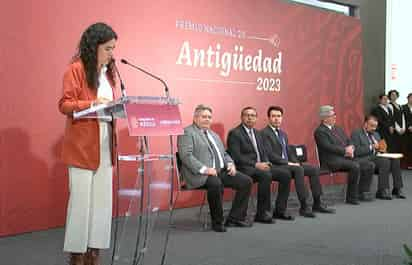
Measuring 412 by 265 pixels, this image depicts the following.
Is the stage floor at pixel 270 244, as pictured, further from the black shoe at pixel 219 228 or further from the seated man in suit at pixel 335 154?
the seated man in suit at pixel 335 154

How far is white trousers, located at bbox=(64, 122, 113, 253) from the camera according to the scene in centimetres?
318

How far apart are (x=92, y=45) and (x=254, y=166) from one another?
11.2 ft

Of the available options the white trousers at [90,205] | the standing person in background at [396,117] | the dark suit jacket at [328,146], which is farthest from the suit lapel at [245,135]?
the standing person in background at [396,117]

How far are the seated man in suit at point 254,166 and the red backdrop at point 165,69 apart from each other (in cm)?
85

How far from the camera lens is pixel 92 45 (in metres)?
3.18

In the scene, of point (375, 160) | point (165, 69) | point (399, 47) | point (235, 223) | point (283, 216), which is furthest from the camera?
point (399, 47)

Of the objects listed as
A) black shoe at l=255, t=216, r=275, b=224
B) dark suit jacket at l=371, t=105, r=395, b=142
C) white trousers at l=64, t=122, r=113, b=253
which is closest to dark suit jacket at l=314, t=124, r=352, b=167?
black shoe at l=255, t=216, r=275, b=224

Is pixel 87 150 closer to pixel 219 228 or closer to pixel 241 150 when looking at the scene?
pixel 219 228

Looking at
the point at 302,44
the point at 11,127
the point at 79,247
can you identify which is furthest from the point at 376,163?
the point at 79,247

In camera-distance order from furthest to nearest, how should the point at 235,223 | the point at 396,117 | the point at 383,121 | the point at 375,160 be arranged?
the point at 396,117, the point at 383,121, the point at 375,160, the point at 235,223

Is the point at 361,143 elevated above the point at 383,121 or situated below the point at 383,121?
below

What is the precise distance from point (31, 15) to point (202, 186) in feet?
7.23

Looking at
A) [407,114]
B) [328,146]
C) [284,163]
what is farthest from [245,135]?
[407,114]

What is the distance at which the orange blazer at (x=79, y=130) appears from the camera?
3146mm
